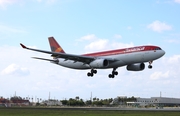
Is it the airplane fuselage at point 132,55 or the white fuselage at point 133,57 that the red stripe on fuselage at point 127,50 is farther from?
the white fuselage at point 133,57

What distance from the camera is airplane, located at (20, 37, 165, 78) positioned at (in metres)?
63.6

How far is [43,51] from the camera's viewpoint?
67062mm

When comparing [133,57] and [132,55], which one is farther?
[132,55]

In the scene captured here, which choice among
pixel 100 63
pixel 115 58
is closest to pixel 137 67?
pixel 115 58

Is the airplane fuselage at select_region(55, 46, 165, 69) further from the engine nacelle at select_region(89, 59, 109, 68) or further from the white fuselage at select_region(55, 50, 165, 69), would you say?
the engine nacelle at select_region(89, 59, 109, 68)

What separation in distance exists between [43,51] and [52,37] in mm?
22698

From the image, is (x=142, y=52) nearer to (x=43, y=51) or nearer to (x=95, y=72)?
(x=95, y=72)

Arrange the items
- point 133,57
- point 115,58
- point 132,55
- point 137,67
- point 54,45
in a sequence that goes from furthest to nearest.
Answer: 1. point 54,45
2. point 137,67
3. point 115,58
4. point 132,55
5. point 133,57

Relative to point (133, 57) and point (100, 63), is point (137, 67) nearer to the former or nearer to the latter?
point (133, 57)

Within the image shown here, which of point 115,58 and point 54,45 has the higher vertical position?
point 54,45

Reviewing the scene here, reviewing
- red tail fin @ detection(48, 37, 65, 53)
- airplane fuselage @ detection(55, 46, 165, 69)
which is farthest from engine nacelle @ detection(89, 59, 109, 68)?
red tail fin @ detection(48, 37, 65, 53)

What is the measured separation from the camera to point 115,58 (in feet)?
221

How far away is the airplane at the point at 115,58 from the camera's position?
6362 cm

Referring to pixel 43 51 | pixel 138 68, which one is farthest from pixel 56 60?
pixel 138 68
